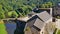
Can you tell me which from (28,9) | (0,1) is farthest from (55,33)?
(0,1)

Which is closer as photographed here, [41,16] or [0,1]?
[41,16]

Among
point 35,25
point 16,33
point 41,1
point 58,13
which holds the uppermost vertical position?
point 35,25

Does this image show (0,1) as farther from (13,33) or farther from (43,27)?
(43,27)

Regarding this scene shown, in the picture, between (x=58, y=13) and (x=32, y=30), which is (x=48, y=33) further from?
(x=58, y=13)

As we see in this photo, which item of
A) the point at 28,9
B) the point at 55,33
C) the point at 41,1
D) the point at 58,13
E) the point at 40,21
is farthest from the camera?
the point at 41,1

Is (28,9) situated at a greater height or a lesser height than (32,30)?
lesser

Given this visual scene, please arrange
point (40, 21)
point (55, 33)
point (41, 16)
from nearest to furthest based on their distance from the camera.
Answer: point (55, 33) < point (40, 21) < point (41, 16)

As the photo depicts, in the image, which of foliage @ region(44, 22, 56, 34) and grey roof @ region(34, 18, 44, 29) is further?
grey roof @ region(34, 18, 44, 29)

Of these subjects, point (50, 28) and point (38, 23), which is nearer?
point (50, 28)

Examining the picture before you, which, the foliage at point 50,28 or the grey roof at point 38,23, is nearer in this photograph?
the foliage at point 50,28
